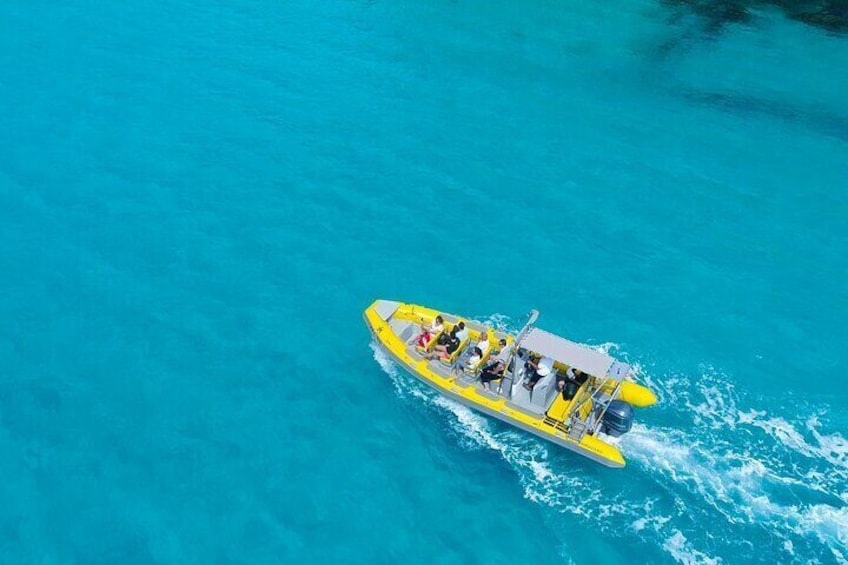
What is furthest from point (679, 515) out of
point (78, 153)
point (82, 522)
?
point (78, 153)

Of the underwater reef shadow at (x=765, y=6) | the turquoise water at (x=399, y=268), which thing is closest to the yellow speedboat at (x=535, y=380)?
the turquoise water at (x=399, y=268)

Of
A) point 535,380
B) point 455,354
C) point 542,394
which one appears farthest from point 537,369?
point 455,354

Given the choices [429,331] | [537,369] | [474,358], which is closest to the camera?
[537,369]

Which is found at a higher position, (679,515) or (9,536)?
(679,515)

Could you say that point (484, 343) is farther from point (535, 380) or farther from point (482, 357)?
point (535, 380)

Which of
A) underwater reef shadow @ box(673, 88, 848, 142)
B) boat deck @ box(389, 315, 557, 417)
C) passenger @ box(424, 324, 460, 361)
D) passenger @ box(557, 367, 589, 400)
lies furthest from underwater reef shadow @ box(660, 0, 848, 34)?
boat deck @ box(389, 315, 557, 417)

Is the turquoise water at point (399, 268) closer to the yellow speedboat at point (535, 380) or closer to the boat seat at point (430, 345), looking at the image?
the yellow speedboat at point (535, 380)

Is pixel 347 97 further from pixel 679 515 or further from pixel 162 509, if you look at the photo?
pixel 679 515
